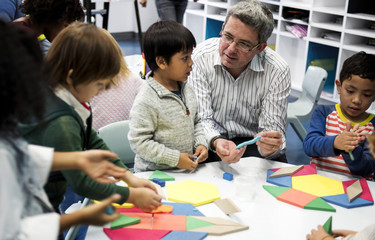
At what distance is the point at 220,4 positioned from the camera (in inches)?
211

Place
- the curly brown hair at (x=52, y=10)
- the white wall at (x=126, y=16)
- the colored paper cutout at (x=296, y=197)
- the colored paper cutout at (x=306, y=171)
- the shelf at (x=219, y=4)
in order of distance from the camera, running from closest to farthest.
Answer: the colored paper cutout at (x=296, y=197) → the colored paper cutout at (x=306, y=171) → the curly brown hair at (x=52, y=10) → the shelf at (x=219, y=4) → the white wall at (x=126, y=16)

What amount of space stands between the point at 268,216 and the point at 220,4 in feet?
14.4

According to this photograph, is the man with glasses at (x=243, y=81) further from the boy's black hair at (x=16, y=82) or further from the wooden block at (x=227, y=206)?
the boy's black hair at (x=16, y=82)

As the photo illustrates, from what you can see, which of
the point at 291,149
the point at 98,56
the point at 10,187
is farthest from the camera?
A: the point at 291,149

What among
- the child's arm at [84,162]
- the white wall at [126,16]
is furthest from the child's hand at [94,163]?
the white wall at [126,16]

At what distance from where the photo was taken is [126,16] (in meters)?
7.06

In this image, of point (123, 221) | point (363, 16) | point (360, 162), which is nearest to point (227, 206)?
point (123, 221)

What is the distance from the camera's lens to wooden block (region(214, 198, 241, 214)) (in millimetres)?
1351

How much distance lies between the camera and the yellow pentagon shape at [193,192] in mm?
1415

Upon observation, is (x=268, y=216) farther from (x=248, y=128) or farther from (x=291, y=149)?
(x=291, y=149)

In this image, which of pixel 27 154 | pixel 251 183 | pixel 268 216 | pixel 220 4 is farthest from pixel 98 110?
pixel 220 4

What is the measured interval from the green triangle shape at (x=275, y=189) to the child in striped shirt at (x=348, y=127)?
1.10 ft

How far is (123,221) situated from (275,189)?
0.58 metres

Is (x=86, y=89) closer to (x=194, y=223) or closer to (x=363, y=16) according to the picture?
(x=194, y=223)
